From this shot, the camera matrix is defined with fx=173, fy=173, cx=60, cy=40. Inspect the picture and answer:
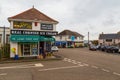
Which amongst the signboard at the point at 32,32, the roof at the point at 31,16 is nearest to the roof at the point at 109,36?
the roof at the point at 31,16

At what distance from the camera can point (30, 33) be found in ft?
78.3

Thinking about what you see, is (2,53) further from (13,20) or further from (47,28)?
(47,28)

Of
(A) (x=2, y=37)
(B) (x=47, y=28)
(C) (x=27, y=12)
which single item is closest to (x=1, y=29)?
(A) (x=2, y=37)

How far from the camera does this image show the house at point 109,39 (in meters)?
77.4

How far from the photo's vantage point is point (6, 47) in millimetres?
24125

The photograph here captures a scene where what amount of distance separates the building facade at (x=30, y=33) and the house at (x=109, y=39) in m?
56.9

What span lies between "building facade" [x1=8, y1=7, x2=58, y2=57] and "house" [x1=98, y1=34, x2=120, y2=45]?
56.9 metres

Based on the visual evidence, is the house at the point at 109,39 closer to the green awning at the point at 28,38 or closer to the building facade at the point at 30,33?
the building facade at the point at 30,33

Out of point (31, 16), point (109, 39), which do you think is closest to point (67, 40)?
point (109, 39)

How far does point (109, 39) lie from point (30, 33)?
6307 cm

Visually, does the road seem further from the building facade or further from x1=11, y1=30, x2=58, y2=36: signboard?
x1=11, y1=30, x2=58, y2=36: signboard

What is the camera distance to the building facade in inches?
904

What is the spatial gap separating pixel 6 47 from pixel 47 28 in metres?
6.40

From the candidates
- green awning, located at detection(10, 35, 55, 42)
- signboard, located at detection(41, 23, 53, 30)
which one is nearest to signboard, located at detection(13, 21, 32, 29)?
green awning, located at detection(10, 35, 55, 42)
